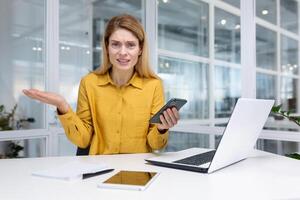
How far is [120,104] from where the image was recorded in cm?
172

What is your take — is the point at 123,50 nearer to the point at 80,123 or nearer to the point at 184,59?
the point at 80,123

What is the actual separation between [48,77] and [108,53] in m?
1.16

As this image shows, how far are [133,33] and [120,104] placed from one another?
1.29ft

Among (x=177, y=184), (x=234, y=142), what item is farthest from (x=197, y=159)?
(x=177, y=184)

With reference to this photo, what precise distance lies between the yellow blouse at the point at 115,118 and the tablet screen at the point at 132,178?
0.59 metres

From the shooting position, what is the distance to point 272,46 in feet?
9.29

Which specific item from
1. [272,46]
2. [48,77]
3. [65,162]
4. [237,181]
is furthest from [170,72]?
[237,181]

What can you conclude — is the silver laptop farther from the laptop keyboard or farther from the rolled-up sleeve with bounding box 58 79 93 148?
the rolled-up sleeve with bounding box 58 79 93 148

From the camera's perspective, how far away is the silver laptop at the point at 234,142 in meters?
1.04

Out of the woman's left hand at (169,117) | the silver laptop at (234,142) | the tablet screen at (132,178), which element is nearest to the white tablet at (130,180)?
the tablet screen at (132,178)

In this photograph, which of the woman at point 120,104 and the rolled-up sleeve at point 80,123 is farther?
the woman at point 120,104

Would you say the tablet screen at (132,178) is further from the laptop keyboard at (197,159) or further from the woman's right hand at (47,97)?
the woman's right hand at (47,97)

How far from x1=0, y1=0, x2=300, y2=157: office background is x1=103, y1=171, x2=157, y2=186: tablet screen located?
52.6 inches

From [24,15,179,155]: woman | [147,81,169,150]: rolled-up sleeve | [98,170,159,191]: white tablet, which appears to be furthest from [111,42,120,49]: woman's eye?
[98,170,159,191]: white tablet
